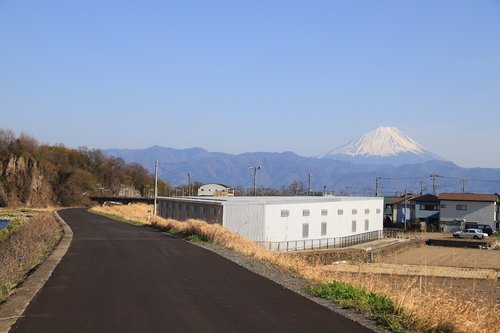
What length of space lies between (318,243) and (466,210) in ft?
121

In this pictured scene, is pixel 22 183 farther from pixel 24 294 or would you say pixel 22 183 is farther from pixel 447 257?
pixel 24 294

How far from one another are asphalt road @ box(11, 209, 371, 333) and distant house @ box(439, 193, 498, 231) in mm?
65773

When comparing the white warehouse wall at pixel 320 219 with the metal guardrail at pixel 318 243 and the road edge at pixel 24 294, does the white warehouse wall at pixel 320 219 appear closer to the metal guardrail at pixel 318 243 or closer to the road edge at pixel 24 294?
the metal guardrail at pixel 318 243

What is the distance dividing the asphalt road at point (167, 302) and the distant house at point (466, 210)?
6577 cm

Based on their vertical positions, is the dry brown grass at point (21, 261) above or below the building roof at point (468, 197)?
below

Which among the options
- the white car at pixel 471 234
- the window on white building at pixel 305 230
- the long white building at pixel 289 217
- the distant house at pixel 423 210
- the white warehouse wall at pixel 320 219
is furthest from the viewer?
the distant house at pixel 423 210

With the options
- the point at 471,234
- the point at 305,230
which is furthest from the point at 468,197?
the point at 305,230

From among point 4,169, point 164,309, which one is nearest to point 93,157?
point 4,169

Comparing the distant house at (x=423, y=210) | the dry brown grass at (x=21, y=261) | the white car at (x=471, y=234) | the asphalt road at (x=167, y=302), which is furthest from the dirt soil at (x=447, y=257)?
the asphalt road at (x=167, y=302)

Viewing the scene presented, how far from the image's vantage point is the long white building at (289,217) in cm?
3894

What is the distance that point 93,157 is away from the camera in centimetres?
12800

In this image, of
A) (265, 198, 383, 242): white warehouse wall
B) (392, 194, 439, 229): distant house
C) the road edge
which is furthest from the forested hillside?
the road edge

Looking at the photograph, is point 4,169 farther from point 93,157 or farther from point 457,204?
point 457,204

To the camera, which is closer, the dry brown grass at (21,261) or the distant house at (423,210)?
the dry brown grass at (21,261)
